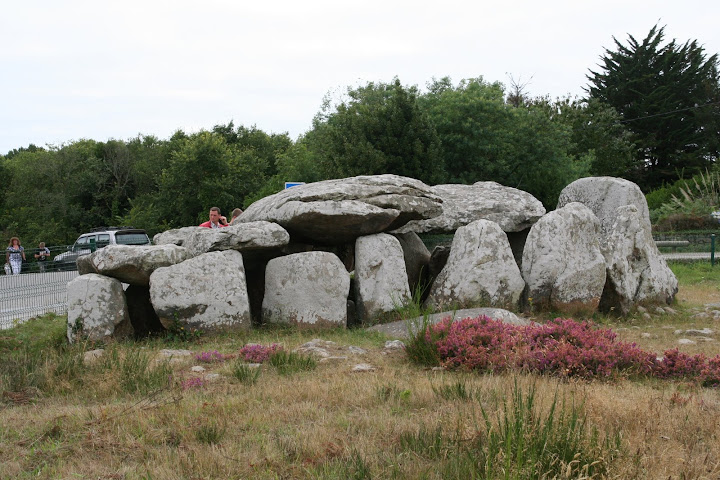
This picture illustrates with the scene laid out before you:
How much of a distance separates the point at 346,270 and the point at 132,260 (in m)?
3.88

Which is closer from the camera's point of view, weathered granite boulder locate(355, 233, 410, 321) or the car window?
weathered granite boulder locate(355, 233, 410, 321)

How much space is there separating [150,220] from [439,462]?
36.3m

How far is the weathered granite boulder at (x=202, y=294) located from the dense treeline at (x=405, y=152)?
14.6m

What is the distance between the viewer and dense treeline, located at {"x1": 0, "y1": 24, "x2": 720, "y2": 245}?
85.6 feet

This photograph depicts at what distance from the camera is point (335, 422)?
5.68 metres

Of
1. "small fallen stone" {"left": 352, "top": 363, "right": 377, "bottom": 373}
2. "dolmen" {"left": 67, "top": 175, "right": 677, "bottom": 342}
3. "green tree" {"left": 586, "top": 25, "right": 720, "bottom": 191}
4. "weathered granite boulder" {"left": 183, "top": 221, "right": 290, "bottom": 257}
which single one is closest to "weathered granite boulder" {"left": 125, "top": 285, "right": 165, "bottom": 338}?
"dolmen" {"left": 67, "top": 175, "right": 677, "bottom": 342}

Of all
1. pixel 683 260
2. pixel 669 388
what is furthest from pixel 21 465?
pixel 683 260

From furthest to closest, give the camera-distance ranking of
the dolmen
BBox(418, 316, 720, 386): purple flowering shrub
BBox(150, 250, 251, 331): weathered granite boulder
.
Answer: the dolmen < BBox(150, 250, 251, 331): weathered granite boulder < BBox(418, 316, 720, 386): purple flowering shrub

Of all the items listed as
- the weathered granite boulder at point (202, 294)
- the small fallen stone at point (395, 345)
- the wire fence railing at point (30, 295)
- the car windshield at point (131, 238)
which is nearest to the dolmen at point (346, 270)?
the weathered granite boulder at point (202, 294)

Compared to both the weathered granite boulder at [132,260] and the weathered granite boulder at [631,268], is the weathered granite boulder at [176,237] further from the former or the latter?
the weathered granite boulder at [631,268]

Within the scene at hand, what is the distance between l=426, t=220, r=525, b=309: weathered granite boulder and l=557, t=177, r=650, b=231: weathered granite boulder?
9.72 feet

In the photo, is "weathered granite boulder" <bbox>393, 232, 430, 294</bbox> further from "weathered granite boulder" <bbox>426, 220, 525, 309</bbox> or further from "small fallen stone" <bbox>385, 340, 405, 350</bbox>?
"small fallen stone" <bbox>385, 340, 405, 350</bbox>

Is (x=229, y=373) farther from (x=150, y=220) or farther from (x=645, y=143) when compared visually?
(x=645, y=143)

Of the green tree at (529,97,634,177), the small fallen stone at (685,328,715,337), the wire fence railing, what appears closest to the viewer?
the small fallen stone at (685,328,715,337)
